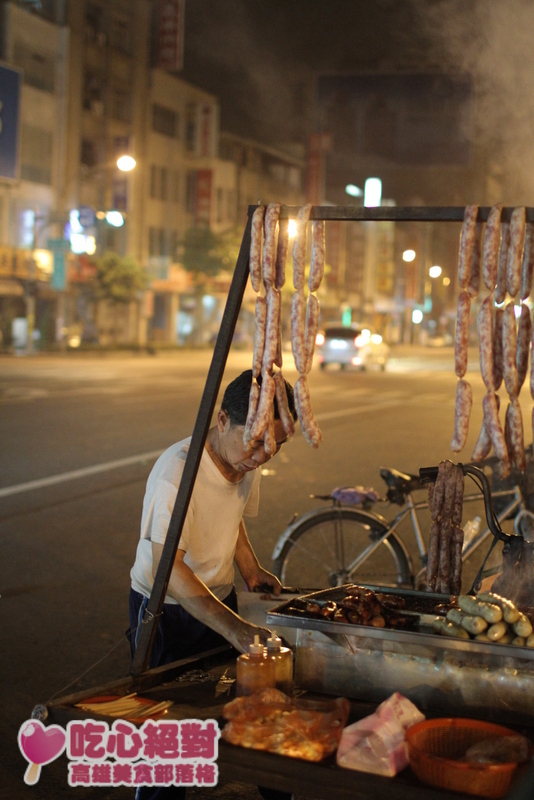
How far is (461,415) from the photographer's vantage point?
3035 mm

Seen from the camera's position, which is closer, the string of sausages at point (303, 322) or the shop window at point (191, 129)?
the string of sausages at point (303, 322)

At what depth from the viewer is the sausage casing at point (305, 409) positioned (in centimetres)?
303

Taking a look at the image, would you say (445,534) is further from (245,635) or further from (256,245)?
(256,245)

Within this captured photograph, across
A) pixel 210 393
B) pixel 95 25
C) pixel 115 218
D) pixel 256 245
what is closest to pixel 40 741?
pixel 210 393

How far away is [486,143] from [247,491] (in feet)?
16.6

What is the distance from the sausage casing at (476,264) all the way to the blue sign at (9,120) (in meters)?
27.0

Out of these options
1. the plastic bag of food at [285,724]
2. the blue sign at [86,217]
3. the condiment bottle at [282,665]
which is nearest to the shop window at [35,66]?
the blue sign at [86,217]

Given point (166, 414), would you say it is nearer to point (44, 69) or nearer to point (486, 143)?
point (486, 143)

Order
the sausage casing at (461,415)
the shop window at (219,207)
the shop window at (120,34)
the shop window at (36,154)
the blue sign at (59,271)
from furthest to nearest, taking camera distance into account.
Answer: the shop window at (219,207) → the shop window at (120,34) → the shop window at (36,154) → the blue sign at (59,271) → the sausage casing at (461,415)

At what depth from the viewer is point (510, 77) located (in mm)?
6570

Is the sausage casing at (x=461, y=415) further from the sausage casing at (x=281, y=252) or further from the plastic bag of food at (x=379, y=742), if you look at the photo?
the plastic bag of food at (x=379, y=742)

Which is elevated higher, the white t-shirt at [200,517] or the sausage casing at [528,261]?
the sausage casing at [528,261]

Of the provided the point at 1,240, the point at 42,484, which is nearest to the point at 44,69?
the point at 1,240

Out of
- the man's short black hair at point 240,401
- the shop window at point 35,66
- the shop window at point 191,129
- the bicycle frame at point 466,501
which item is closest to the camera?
the man's short black hair at point 240,401
